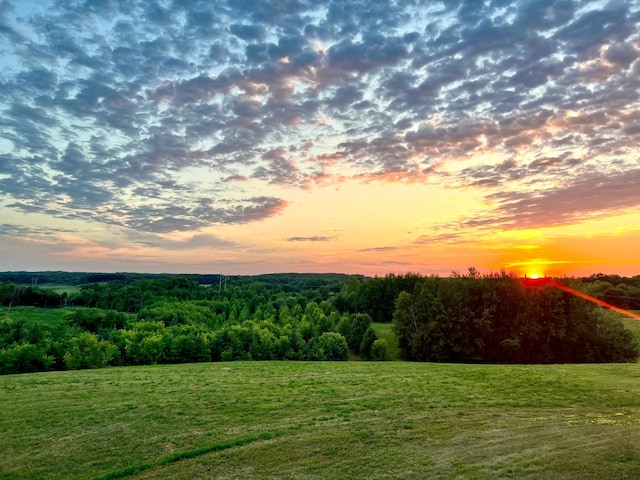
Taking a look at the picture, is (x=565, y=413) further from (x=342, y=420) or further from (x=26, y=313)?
(x=26, y=313)

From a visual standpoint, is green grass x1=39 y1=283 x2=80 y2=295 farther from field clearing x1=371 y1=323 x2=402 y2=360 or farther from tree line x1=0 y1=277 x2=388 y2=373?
field clearing x1=371 y1=323 x2=402 y2=360

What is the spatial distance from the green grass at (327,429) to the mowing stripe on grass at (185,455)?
0.04 m

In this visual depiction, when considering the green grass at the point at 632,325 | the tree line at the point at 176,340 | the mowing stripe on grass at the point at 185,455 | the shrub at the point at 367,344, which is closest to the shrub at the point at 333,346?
the tree line at the point at 176,340

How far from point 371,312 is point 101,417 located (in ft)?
256

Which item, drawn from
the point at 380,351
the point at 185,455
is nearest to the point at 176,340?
the point at 380,351

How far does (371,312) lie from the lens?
92375mm

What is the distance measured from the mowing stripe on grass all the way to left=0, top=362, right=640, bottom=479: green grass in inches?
1.6

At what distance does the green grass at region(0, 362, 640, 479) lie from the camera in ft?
37.9

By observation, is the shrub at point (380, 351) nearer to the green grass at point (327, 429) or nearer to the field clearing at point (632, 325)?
the green grass at point (327, 429)

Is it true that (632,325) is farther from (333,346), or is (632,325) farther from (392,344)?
(333,346)

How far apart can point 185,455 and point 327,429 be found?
16.1 feet

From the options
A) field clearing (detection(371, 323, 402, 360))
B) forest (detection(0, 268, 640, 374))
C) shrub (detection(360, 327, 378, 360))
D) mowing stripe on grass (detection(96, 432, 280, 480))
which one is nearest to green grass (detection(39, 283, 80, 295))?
forest (detection(0, 268, 640, 374))

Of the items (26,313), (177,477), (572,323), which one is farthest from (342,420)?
(26,313)

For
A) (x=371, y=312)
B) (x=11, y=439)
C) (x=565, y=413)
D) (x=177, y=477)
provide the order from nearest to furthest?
(x=177, y=477)
(x=11, y=439)
(x=565, y=413)
(x=371, y=312)
